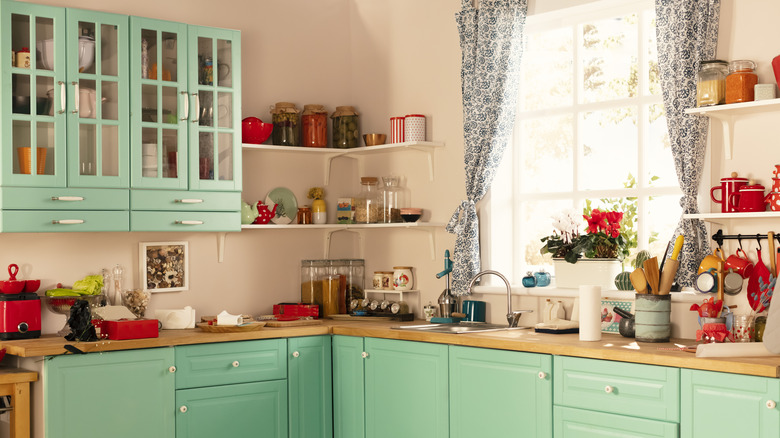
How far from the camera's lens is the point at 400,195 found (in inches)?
199

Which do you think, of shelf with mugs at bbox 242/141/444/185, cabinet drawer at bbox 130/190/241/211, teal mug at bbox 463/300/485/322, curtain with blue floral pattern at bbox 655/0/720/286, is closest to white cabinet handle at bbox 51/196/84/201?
cabinet drawer at bbox 130/190/241/211

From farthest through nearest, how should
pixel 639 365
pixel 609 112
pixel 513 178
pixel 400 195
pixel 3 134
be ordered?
pixel 400 195, pixel 513 178, pixel 609 112, pixel 3 134, pixel 639 365

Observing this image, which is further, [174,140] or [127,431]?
[174,140]

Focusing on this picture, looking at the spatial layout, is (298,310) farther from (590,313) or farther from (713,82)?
(713,82)

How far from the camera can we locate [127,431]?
12.8ft

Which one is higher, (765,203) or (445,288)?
(765,203)

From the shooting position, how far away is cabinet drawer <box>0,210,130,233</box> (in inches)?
154

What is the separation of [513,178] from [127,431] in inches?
89.9

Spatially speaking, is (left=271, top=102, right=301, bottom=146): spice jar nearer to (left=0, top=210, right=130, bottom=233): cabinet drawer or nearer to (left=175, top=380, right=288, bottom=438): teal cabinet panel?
(left=0, top=210, right=130, bottom=233): cabinet drawer

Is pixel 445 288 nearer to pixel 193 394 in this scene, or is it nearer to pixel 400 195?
pixel 400 195

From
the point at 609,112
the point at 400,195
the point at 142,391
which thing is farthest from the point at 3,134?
the point at 609,112

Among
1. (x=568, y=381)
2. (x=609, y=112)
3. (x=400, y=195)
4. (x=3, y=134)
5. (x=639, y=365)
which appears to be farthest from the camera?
(x=400, y=195)

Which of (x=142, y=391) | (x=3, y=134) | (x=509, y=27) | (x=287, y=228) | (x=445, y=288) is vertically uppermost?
(x=509, y=27)

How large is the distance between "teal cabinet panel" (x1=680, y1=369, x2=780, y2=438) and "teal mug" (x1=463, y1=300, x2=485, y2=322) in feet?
4.96
